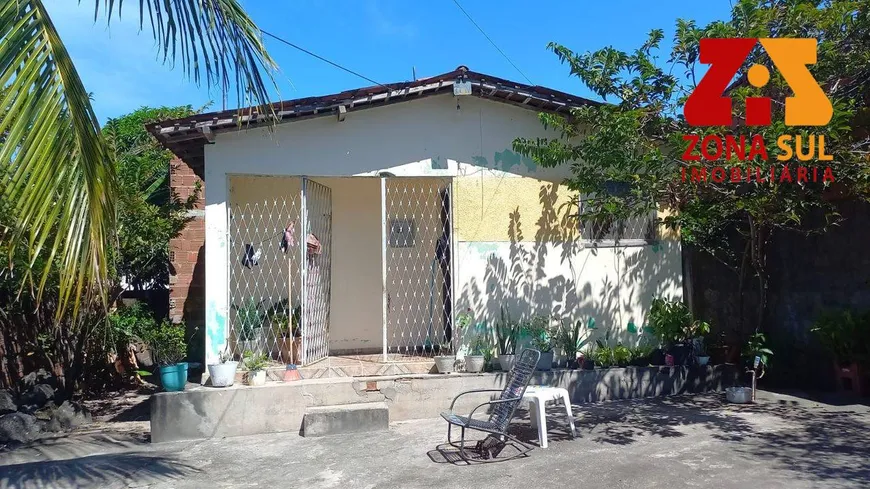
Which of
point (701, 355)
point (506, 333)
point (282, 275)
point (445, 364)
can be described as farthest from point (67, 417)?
point (701, 355)

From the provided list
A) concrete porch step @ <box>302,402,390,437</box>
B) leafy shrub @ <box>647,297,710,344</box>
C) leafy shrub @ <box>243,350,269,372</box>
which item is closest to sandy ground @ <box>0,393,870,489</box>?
concrete porch step @ <box>302,402,390,437</box>

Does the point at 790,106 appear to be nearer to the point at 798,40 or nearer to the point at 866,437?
the point at 798,40

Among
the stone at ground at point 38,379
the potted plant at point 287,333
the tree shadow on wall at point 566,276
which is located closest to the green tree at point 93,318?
the stone at ground at point 38,379

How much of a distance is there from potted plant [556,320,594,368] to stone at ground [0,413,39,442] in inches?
235

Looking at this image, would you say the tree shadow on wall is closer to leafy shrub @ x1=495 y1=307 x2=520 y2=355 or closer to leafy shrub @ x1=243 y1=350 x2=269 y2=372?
leafy shrub @ x1=495 y1=307 x2=520 y2=355

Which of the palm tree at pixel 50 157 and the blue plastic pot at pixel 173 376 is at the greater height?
the palm tree at pixel 50 157

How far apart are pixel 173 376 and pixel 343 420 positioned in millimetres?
1841

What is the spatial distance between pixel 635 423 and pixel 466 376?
1.88 m

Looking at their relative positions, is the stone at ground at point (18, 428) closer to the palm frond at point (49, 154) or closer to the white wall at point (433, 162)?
the white wall at point (433, 162)

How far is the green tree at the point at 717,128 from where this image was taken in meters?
6.07

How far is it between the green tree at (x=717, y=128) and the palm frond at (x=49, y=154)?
489cm

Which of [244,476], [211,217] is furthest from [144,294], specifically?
[244,476]

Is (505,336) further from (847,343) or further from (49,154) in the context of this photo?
(49,154)

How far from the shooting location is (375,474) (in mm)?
5215
